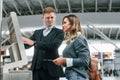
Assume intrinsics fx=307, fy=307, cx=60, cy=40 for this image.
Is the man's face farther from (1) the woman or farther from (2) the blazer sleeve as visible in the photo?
(2) the blazer sleeve

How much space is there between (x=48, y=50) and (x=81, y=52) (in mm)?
549

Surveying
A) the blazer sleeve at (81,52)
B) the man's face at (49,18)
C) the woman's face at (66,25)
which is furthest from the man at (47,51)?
the blazer sleeve at (81,52)

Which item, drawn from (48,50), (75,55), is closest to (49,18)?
(48,50)

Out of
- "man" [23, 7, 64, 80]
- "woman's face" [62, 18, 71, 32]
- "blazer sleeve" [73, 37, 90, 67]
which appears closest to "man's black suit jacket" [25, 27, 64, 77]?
"man" [23, 7, 64, 80]

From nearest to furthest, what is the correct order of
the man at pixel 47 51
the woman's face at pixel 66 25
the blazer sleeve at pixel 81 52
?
the blazer sleeve at pixel 81 52 < the woman's face at pixel 66 25 < the man at pixel 47 51

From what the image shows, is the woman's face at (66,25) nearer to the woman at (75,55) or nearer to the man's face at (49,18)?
the woman at (75,55)

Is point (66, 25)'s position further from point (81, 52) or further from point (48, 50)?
point (48, 50)

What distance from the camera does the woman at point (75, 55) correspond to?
239 cm

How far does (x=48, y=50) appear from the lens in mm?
2871

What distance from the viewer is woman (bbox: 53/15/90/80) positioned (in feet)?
7.83

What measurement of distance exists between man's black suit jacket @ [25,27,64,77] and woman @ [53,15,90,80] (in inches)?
13.3

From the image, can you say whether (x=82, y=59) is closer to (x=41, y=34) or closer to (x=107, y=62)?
(x=41, y=34)

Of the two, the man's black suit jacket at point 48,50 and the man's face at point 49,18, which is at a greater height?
the man's face at point 49,18

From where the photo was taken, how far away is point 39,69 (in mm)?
2820
